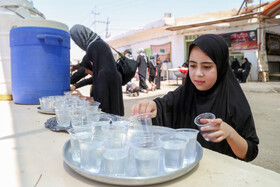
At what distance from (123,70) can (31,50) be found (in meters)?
1.09

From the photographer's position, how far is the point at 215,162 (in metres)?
0.83

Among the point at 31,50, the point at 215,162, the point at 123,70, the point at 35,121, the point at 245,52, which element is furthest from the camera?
the point at 245,52

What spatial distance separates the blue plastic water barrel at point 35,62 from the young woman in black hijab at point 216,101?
1.10m

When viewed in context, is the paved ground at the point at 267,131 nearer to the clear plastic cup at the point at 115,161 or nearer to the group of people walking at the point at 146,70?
the clear plastic cup at the point at 115,161

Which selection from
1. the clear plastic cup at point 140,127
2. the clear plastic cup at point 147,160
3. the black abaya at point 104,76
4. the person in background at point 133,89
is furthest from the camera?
the person in background at point 133,89

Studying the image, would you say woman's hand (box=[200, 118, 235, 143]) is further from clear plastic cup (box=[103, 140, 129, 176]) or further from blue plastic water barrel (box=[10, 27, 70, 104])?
blue plastic water barrel (box=[10, 27, 70, 104])

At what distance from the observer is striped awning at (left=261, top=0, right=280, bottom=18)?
30.6ft

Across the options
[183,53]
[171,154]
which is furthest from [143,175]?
[183,53]

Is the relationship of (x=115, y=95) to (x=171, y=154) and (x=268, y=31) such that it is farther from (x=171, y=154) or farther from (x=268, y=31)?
(x=268, y=31)

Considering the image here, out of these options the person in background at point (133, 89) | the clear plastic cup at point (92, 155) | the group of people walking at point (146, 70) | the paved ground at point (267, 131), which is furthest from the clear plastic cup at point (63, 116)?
the group of people walking at point (146, 70)

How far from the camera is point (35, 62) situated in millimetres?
2020

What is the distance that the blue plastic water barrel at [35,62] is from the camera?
202cm

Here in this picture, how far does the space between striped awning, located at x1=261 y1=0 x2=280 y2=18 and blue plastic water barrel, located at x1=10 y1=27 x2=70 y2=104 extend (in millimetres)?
10114

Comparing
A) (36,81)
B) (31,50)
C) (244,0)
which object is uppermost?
(244,0)
